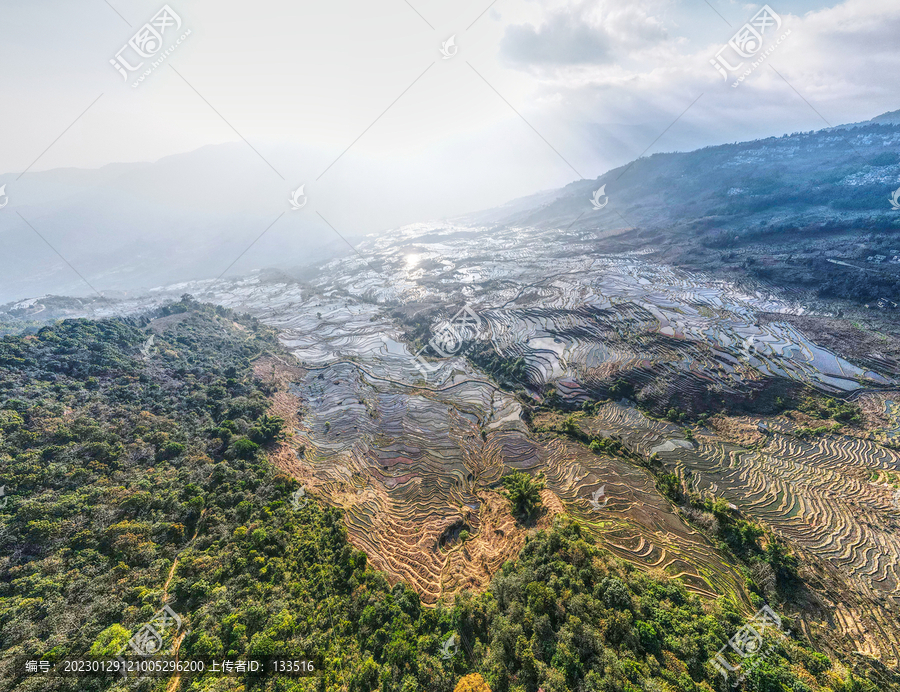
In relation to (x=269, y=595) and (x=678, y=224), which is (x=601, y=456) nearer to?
(x=269, y=595)

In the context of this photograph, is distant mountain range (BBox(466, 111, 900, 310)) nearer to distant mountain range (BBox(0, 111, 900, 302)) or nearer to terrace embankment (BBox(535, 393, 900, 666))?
distant mountain range (BBox(0, 111, 900, 302))

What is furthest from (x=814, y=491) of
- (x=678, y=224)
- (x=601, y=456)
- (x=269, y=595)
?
(x=678, y=224)

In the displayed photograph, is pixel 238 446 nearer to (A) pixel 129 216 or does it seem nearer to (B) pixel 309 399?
(B) pixel 309 399
